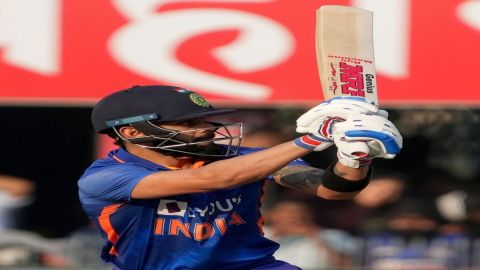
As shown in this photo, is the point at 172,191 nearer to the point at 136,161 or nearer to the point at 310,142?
the point at 136,161

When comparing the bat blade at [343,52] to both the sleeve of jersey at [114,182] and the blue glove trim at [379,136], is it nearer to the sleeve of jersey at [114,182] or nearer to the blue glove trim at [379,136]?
the blue glove trim at [379,136]

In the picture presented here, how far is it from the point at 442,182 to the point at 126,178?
317cm

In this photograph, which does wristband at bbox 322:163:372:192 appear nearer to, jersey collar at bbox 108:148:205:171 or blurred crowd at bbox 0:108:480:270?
jersey collar at bbox 108:148:205:171

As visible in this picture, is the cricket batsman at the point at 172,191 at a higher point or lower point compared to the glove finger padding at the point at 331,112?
lower

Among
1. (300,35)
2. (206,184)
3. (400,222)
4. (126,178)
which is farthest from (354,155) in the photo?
(400,222)

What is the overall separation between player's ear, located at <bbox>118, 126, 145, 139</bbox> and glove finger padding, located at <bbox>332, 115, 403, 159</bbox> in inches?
28.4

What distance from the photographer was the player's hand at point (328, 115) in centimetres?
355

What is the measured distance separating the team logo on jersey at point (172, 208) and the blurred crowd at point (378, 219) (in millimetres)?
2596

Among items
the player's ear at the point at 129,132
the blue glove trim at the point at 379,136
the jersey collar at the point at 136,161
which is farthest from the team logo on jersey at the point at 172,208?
the blue glove trim at the point at 379,136

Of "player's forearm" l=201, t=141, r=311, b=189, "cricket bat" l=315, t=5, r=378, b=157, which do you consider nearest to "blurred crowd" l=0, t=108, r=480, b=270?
"cricket bat" l=315, t=5, r=378, b=157

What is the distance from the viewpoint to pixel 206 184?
371 cm

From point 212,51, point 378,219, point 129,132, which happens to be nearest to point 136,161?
point 129,132

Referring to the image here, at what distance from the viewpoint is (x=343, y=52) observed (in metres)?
3.84

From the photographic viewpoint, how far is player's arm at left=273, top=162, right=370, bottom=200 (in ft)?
12.6
